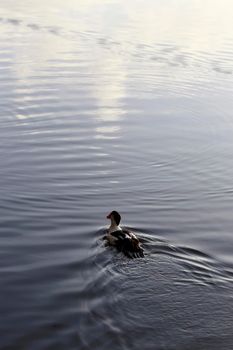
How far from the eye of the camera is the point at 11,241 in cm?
1087

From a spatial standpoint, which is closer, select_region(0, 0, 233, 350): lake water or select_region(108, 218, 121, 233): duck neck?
select_region(0, 0, 233, 350): lake water

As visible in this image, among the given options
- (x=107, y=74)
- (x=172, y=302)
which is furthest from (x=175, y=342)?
(x=107, y=74)

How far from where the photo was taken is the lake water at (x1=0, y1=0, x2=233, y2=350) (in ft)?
28.1

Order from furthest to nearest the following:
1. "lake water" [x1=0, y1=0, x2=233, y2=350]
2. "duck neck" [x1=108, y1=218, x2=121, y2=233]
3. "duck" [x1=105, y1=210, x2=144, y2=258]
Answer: "duck neck" [x1=108, y1=218, x2=121, y2=233] → "duck" [x1=105, y1=210, x2=144, y2=258] → "lake water" [x1=0, y1=0, x2=233, y2=350]

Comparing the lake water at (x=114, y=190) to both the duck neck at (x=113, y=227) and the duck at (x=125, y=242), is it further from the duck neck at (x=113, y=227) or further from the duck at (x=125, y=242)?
the duck neck at (x=113, y=227)

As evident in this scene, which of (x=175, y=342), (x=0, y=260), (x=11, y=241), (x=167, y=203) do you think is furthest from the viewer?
(x=167, y=203)

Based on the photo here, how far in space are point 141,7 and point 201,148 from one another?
23.1 metres

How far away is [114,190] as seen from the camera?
13.4 meters

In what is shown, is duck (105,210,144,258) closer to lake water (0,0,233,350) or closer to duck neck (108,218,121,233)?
duck neck (108,218,121,233)

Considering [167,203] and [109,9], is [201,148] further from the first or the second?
[109,9]

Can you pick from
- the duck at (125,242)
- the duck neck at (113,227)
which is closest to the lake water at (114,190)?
the duck at (125,242)

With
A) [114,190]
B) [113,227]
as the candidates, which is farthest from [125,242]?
[114,190]

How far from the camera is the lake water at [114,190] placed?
8570 millimetres

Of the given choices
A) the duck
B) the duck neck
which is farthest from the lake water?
the duck neck
